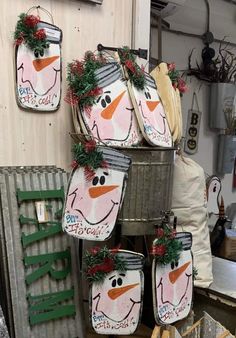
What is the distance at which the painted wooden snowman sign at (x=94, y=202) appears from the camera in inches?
49.2

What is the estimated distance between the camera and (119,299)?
51.8 inches

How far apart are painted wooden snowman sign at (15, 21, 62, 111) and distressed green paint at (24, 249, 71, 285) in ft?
1.94

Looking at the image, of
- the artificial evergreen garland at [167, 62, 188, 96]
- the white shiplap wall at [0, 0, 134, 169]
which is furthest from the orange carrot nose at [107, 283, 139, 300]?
the artificial evergreen garland at [167, 62, 188, 96]

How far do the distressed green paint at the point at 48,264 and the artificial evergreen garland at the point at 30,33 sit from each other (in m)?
0.80

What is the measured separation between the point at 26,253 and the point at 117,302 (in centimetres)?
38

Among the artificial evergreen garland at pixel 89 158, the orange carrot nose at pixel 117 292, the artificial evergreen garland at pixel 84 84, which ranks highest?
the artificial evergreen garland at pixel 84 84

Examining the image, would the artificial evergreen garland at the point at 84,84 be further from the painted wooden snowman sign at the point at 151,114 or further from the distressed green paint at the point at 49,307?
the distressed green paint at the point at 49,307

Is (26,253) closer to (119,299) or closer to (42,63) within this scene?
(119,299)

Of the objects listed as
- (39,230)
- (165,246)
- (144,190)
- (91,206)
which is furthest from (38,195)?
(165,246)

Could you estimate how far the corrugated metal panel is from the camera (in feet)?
4.37

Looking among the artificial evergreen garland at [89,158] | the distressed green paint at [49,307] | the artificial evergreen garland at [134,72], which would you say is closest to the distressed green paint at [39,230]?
the distressed green paint at [49,307]

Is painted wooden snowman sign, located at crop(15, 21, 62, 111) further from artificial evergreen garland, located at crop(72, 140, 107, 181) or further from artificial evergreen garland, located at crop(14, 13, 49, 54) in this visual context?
artificial evergreen garland, located at crop(72, 140, 107, 181)

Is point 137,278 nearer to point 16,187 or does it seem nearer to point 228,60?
point 16,187

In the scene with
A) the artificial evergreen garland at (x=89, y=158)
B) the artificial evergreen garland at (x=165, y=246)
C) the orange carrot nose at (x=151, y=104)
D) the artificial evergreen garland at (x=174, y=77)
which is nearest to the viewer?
the artificial evergreen garland at (x=89, y=158)
